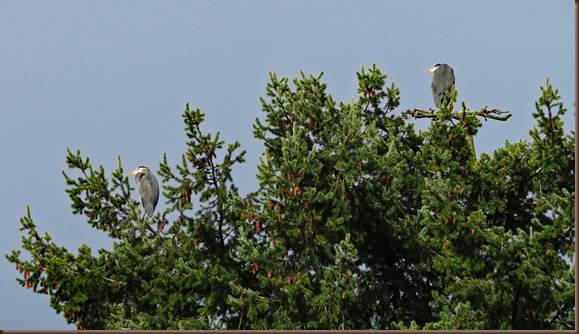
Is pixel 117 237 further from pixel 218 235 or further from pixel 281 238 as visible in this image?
pixel 281 238

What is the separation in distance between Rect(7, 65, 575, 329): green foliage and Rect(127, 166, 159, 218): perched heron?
232 centimetres

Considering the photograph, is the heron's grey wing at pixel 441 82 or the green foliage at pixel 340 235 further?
the heron's grey wing at pixel 441 82

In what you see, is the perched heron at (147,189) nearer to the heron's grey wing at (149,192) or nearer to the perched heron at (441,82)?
the heron's grey wing at (149,192)

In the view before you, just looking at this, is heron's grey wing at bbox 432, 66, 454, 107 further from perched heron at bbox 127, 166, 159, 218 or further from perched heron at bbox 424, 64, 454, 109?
perched heron at bbox 127, 166, 159, 218

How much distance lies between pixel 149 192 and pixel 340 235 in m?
6.15

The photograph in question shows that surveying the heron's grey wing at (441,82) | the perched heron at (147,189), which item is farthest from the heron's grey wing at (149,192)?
the heron's grey wing at (441,82)

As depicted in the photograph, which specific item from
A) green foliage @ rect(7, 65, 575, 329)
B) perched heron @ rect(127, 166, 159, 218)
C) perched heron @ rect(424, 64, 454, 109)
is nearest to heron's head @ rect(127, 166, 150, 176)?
perched heron @ rect(127, 166, 159, 218)

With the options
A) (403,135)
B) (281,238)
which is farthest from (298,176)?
(403,135)

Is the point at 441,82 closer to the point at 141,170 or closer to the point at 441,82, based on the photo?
the point at 441,82

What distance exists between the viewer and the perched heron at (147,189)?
827 inches

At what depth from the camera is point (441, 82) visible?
23078mm

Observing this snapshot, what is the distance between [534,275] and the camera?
599 inches

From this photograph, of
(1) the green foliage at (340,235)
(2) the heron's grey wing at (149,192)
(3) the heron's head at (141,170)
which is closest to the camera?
(1) the green foliage at (340,235)

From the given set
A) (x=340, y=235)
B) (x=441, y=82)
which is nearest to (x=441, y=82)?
(x=441, y=82)
